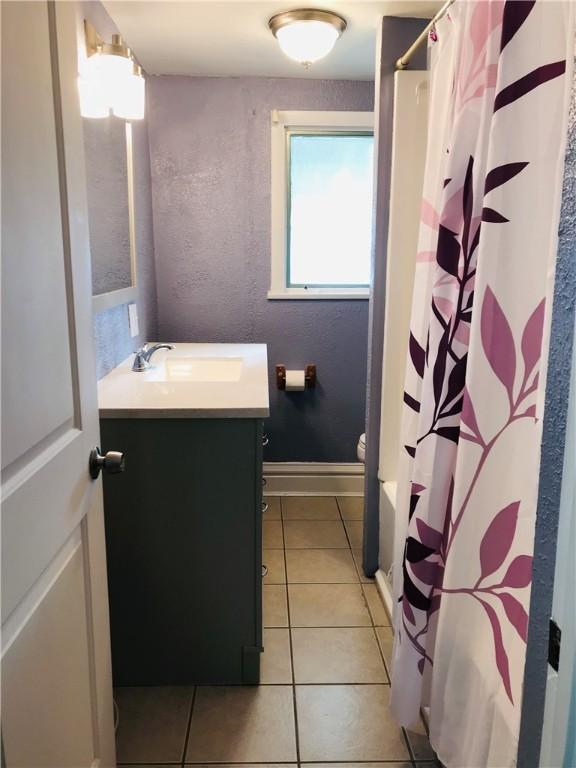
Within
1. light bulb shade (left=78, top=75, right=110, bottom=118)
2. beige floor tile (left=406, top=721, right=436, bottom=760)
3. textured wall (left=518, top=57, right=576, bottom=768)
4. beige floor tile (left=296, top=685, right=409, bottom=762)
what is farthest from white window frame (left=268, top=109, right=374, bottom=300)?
textured wall (left=518, top=57, right=576, bottom=768)

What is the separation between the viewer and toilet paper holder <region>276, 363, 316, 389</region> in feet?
10.4

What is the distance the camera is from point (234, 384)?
6.52 ft

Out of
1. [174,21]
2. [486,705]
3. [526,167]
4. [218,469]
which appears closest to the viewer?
[526,167]

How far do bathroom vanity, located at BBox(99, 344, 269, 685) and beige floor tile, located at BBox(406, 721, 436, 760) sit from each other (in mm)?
499

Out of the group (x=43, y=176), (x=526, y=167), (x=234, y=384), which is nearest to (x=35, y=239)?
(x=43, y=176)

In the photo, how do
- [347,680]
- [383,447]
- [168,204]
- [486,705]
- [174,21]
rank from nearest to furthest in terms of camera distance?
[486,705] < [347,680] < [174,21] < [383,447] < [168,204]

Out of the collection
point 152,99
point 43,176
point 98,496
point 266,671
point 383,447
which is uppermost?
point 152,99

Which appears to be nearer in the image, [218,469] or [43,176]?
[43,176]

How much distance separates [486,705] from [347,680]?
2.68ft

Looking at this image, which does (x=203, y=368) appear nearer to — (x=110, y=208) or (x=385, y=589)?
(x=110, y=208)

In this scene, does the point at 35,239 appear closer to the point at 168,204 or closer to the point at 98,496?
the point at 98,496

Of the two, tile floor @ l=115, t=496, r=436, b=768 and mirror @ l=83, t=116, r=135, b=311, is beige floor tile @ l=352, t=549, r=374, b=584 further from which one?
mirror @ l=83, t=116, r=135, b=311

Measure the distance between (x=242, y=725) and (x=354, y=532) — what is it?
4.31 ft

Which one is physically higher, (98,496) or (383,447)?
(98,496)
